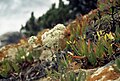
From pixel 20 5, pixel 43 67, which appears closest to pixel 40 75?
pixel 43 67

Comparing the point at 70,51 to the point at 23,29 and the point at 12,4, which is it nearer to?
the point at 23,29

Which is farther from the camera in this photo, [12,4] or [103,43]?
[12,4]

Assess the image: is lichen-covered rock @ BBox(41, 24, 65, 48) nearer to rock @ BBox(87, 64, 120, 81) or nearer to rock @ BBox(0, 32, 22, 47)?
rock @ BBox(87, 64, 120, 81)

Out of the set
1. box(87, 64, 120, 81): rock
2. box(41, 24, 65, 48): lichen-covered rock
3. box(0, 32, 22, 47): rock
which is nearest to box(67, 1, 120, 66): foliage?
box(41, 24, 65, 48): lichen-covered rock

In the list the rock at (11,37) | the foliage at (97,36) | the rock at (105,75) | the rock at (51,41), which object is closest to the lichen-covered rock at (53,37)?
the rock at (51,41)

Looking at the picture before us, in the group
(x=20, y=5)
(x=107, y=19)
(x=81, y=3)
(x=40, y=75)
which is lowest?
(x=40, y=75)

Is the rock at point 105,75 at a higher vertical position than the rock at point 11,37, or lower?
lower

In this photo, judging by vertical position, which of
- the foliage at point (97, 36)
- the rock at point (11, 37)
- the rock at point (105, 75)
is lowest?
the rock at point (105, 75)

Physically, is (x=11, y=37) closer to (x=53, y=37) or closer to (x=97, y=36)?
(x=53, y=37)

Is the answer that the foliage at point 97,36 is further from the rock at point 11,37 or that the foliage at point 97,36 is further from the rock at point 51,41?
the rock at point 11,37

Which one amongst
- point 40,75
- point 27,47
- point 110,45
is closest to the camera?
point 110,45

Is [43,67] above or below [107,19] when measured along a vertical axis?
below
